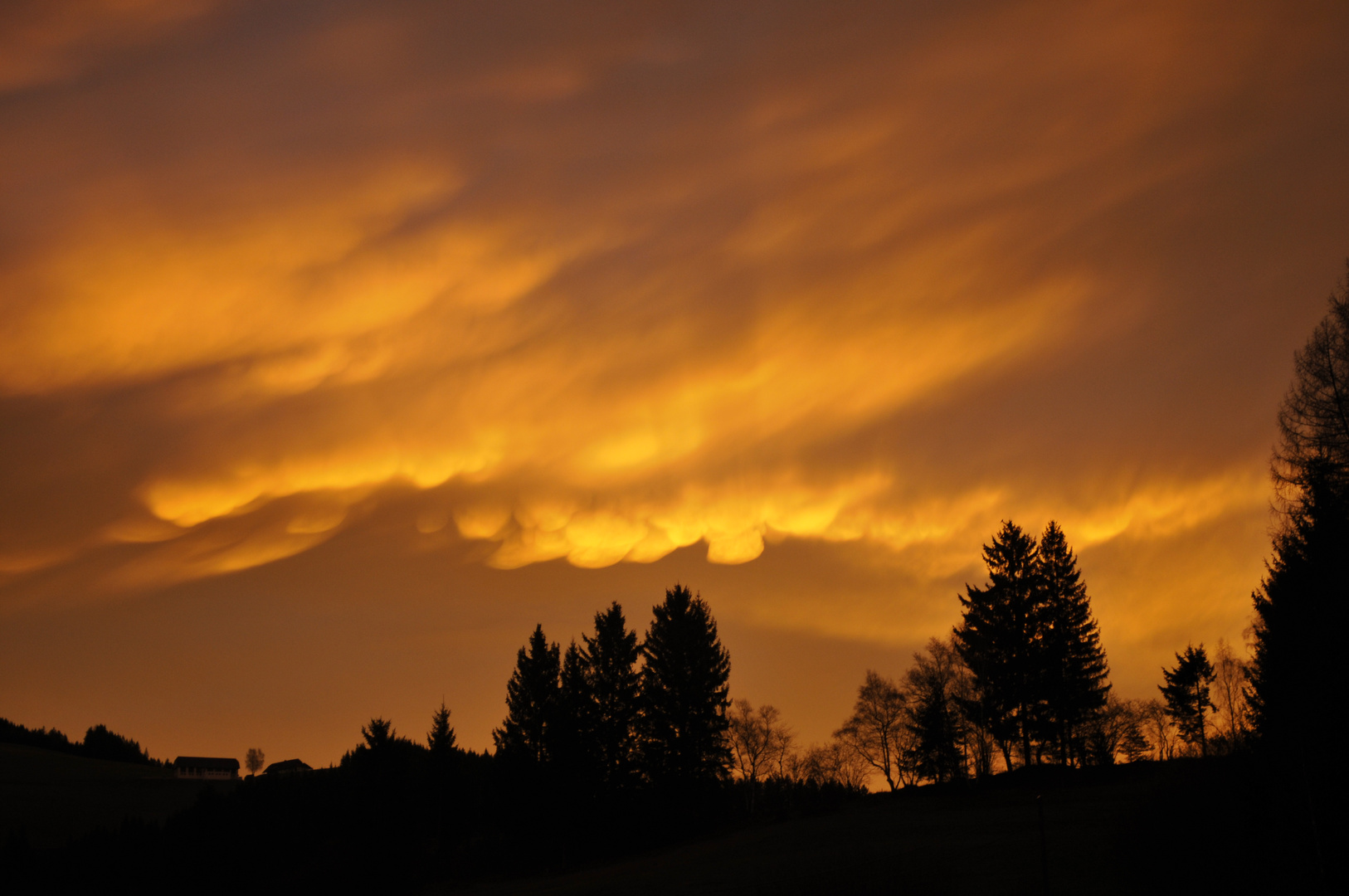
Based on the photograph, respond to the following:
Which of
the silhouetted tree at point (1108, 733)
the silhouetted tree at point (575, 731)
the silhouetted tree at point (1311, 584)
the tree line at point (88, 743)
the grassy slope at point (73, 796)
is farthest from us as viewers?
the tree line at point (88, 743)

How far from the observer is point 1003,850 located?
44.5 m

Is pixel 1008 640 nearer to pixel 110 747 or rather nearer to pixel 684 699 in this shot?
pixel 684 699

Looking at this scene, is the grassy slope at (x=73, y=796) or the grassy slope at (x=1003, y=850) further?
the grassy slope at (x=73, y=796)

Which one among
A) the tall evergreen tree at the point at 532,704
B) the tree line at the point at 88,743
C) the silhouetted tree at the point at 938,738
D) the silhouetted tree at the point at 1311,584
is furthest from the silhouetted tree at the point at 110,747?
the silhouetted tree at the point at 1311,584

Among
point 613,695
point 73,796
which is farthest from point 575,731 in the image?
point 73,796

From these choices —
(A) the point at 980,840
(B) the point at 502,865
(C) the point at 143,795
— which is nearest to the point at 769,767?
(B) the point at 502,865

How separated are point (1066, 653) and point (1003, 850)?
2916cm

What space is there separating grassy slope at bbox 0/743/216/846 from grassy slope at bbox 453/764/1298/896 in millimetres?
57554

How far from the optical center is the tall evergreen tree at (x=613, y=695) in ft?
226

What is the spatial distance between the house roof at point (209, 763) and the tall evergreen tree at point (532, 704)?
119758 mm

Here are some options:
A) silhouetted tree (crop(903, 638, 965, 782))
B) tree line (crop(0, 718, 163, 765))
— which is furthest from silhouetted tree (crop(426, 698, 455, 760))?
tree line (crop(0, 718, 163, 765))

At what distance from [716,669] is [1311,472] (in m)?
43.4

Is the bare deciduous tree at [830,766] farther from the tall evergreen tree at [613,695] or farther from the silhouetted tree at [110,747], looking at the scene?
the silhouetted tree at [110,747]

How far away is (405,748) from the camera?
267ft
